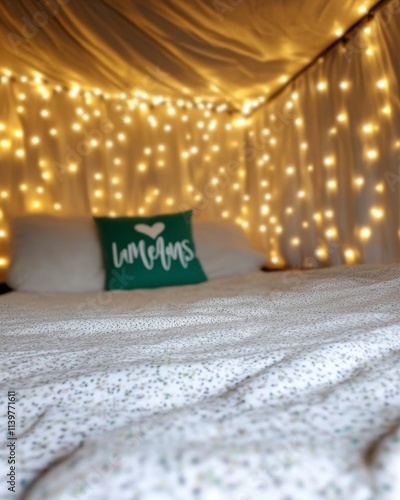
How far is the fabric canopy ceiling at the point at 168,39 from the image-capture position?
1500mm

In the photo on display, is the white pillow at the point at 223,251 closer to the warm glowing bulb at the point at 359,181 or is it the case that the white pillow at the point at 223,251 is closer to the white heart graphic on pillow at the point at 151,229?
the white heart graphic on pillow at the point at 151,229

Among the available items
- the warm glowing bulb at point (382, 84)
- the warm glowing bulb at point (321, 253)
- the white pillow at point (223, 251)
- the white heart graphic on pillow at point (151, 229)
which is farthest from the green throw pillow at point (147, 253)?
the warm glowing bulb at point (382, 84)

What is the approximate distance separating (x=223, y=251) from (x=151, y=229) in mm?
406

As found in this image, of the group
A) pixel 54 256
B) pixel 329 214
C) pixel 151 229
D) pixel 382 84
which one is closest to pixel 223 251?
pixel 151 229

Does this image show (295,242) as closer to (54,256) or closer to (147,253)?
(147,253)

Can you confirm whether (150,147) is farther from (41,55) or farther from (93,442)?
(93,442)

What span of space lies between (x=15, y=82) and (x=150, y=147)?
2.53 ft

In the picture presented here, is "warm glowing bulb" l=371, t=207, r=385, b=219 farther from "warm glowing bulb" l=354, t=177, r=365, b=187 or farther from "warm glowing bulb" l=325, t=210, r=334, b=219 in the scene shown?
"warm glowing bulb" l=325, t=210, r=334, b=219

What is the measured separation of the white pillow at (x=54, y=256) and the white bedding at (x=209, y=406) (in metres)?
0.74

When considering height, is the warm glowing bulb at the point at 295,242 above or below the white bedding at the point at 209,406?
above

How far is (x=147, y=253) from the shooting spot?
1.62m

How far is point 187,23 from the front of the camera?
158 cm

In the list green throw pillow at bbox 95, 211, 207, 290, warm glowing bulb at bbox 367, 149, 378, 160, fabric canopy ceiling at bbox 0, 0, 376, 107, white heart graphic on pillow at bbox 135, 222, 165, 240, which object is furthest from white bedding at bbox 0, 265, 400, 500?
fabric canopy ceiling at bbox 0, 0, 376, 107

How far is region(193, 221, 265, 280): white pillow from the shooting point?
1.85 meters
